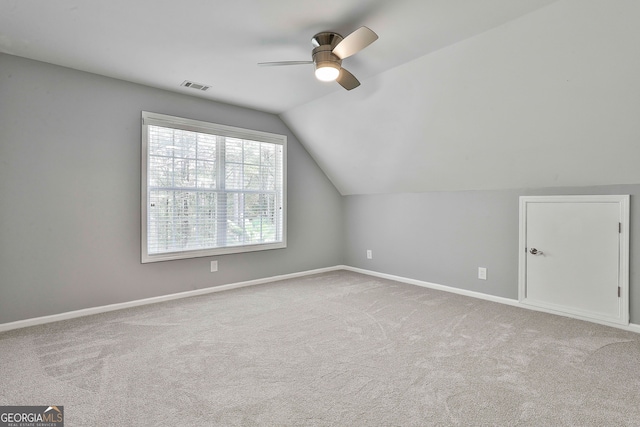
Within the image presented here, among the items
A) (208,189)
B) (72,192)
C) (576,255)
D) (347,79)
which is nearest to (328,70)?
(347,79)

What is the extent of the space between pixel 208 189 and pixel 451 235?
9.97ft

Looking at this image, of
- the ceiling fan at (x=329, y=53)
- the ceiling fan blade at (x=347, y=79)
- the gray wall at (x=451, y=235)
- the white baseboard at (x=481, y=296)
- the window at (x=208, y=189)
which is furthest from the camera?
the window at (x=208, y=189)

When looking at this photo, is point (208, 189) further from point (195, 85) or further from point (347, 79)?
point (347, 79)

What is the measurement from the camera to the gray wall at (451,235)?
346 centimetres

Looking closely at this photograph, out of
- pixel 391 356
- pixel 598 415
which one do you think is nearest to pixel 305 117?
pixel 391 356

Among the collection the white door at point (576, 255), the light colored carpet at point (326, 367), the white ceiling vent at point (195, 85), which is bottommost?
the light colored carpet at point (326, 367)

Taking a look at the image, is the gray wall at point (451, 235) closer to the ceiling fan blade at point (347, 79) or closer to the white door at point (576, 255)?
the white door at point (576, 255)

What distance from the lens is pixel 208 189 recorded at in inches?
156

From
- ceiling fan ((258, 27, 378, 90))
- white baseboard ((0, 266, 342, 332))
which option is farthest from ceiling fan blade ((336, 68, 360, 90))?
white baseboard ((0, 266, 342, 332))

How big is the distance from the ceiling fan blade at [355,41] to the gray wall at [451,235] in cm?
233

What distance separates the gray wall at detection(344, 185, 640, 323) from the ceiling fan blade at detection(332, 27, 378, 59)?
233 centimetres

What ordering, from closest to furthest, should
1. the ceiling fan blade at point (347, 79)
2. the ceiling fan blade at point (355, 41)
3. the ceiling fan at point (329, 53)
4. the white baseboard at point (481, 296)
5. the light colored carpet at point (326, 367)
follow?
the light colored carpet at point (326, 367) → the ceiling fan blade at point (355, 41) → the ceiling fan at point (329, 53) → the ceiling fan blade at point (347, 79) → the white baseboard at point (481, 296)

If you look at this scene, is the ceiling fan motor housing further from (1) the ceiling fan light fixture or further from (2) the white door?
(2) the white door

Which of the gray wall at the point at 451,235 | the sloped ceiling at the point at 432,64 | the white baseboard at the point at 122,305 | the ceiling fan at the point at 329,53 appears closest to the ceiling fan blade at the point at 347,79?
the ceiling fan at the point at 329,53
